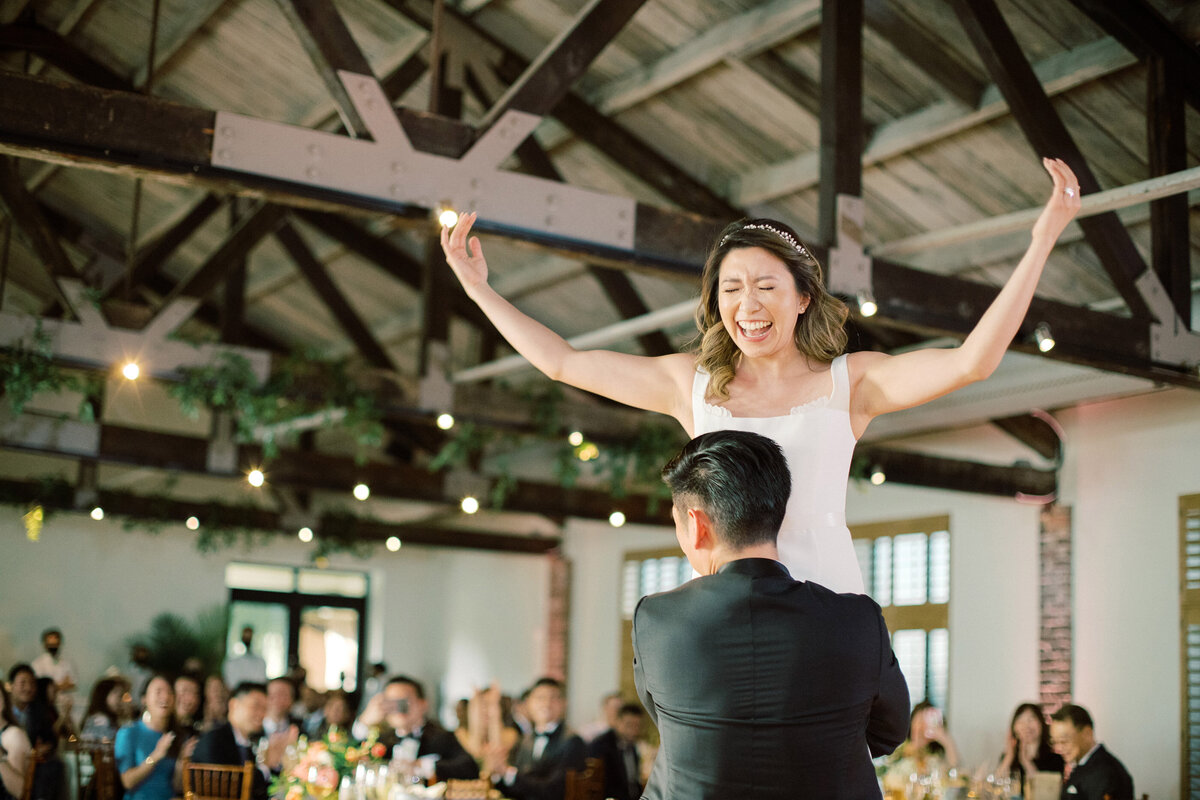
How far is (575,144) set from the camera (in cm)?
832

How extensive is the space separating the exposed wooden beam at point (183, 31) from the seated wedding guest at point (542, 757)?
15.7 ft

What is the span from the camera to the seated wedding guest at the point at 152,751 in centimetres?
605

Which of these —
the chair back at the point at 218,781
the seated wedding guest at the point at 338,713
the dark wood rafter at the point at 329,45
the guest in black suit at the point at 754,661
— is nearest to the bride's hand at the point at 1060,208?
the guest in black suit at the point at 754,661

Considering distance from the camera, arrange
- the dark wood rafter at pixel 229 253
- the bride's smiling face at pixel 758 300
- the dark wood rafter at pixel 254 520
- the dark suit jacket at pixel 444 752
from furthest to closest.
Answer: the dark wood rafter at pixel 254 520
the dark wood rafter at pixel 229 253
the dark suit jacket at pixel 444 752
the bride's smiling face at pixel 758 300

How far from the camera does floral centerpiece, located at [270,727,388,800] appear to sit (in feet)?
17.0

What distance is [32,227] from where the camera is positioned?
7.05m

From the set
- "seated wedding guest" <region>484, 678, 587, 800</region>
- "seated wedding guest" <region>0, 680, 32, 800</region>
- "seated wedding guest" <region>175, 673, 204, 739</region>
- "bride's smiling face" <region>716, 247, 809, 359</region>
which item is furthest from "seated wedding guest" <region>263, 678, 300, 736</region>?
"bride's smiling face" <region>716, 247, 809, 359</region>

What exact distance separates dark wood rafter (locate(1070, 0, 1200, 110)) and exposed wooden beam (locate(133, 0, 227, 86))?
216 inches

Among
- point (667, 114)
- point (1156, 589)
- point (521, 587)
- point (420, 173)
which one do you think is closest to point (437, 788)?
point (420, 173)

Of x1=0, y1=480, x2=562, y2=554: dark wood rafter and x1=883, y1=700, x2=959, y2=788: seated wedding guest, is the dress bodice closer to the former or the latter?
x1=883, y1=700, x2=959, y2=788: seated wedding guest

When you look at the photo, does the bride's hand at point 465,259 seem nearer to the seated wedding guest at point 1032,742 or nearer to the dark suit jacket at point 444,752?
the dark suit jacket at point 444,752

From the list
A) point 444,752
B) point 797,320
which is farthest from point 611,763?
point 797,320

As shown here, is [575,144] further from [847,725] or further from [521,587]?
[521,587]

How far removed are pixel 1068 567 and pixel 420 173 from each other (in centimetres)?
628
